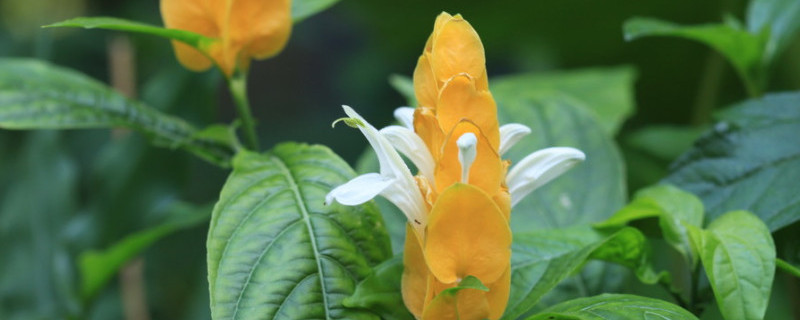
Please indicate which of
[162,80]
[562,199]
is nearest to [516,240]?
[562,199]

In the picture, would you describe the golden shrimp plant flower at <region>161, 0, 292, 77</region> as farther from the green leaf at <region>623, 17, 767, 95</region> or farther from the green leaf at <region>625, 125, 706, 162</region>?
the green leaf at <region>625, 125, 706, 162</region>

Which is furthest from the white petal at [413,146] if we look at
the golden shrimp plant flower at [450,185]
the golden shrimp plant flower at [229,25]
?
the golden shrimp plant flower at [229,25]

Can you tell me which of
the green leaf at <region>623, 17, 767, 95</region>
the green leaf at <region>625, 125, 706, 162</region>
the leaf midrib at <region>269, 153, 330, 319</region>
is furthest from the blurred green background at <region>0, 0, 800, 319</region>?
the leaf midrib at <region>269, 153, 330, 319</region>

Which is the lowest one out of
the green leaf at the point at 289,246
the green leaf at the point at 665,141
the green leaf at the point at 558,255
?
the green leaf at the point at 665,141

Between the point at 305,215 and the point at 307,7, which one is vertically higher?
the point at 307,7

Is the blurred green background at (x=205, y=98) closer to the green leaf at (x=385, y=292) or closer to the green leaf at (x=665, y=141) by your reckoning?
the green leaf at (x=665, y=141)

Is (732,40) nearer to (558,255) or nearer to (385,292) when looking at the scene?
(558,255)

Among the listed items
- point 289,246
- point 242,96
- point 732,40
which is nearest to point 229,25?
point 242,96
